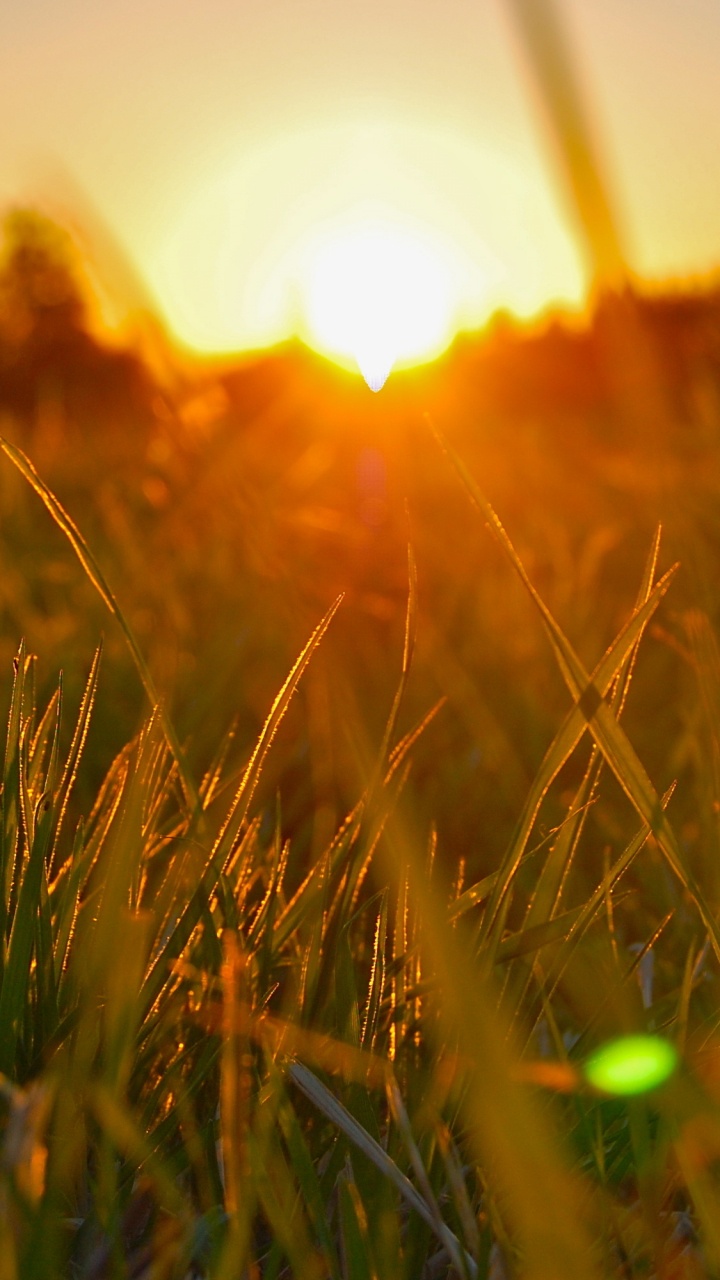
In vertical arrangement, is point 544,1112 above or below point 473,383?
below

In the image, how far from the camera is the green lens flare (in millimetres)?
557

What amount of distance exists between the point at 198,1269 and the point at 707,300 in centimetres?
208

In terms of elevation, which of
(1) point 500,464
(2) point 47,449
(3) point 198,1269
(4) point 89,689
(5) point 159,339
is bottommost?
(3) point 198,1269

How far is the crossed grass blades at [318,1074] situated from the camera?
484 mm

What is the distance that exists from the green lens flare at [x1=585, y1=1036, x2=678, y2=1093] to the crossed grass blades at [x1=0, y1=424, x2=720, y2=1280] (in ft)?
0.05

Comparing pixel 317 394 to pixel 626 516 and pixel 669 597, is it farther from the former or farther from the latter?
pixel 669 597

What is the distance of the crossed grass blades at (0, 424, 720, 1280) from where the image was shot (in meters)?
0.48

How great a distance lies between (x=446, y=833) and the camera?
1.14 meters

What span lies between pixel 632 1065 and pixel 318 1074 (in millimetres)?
171

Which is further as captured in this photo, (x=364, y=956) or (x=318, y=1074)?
(x=364, y=956)

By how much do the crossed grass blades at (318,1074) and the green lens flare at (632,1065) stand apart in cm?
1

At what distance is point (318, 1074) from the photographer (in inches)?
25.1

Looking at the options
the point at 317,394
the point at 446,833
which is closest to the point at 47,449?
the point at 317,394

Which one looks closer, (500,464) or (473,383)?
(500,464)
